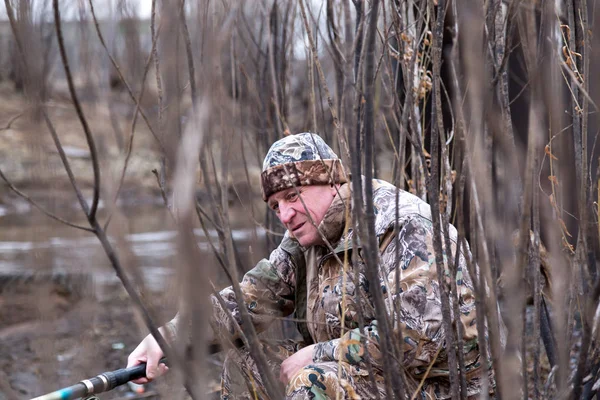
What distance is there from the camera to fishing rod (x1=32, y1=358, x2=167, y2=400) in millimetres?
1943

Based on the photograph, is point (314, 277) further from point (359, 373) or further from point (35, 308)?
point (35, 308)

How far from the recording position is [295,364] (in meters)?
2.32

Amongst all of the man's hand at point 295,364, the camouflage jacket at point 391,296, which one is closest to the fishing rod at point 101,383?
the man's hand at point 295,364

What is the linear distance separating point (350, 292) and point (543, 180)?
1.50 m

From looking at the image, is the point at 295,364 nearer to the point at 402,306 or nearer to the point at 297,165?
the point at 402,306

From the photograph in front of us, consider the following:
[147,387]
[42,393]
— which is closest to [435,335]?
[42,393]

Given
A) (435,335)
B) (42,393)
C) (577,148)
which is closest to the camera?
(42,393)

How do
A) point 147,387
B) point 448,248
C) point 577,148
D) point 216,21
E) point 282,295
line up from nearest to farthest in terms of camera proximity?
point 216,21
point 448,248
point 577,148
point 282,295
point 147,387

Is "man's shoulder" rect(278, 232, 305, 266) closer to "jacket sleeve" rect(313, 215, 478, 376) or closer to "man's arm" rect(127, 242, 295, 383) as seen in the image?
"man's arm" rect(127, 242, 295, 383)

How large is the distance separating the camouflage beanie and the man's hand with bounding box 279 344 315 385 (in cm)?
53

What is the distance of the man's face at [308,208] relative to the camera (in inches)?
97.2

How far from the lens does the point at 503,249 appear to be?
4.03 ft

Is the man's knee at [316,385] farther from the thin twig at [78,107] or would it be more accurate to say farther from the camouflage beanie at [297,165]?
the thin twig at [78,107]

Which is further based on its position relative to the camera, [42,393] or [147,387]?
[147,387]
